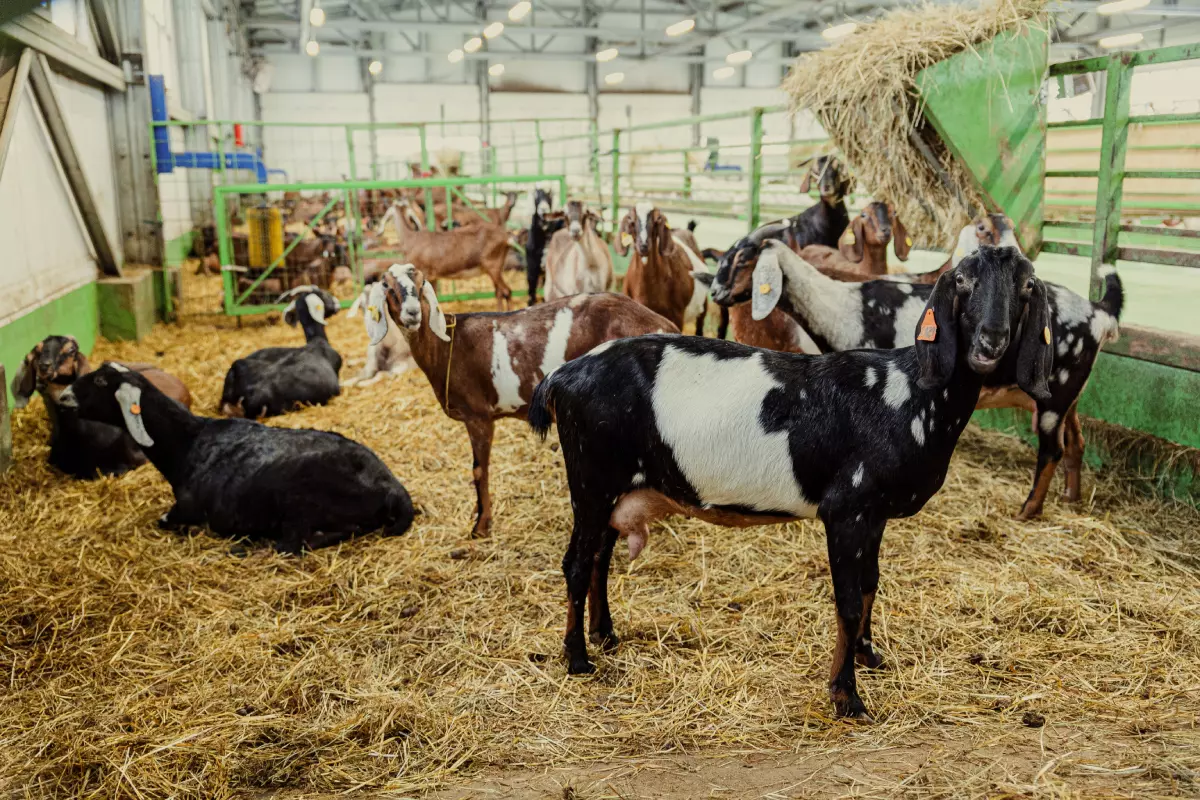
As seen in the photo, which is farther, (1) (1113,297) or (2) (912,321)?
(2) (912,321)

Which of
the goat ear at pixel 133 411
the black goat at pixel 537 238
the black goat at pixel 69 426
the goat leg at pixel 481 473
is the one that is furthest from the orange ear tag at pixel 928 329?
the black goat at pixel 537 238

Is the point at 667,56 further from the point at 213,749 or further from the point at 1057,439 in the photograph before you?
the point at 213,749

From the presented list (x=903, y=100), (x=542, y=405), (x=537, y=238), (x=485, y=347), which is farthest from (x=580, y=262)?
(x=542, y=405)

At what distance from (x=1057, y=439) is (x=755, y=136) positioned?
462cm

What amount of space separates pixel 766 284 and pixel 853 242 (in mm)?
2949

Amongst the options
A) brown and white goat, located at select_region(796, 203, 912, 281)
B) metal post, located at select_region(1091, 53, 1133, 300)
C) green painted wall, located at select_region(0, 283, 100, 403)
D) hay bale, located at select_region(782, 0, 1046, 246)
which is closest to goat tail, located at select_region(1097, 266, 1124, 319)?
metal post, located at select_region(1091, 53, 1133, 300)

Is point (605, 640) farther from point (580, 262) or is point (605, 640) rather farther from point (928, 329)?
point (580, 262)

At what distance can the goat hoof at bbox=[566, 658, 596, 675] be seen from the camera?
3525 millimetres

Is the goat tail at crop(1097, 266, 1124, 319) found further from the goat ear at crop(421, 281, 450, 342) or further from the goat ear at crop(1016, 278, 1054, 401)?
the goat ear at crop(421, 281, 450, 342)

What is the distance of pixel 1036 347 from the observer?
10.3 feet

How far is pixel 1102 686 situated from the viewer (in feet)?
11.1

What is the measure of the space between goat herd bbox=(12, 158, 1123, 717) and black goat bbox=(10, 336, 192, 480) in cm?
2

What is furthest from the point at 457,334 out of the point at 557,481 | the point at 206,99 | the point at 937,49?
the point at 206,99

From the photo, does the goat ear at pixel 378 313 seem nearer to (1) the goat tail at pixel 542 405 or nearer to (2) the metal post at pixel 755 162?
(1) the goat tail at pixel 542 405
